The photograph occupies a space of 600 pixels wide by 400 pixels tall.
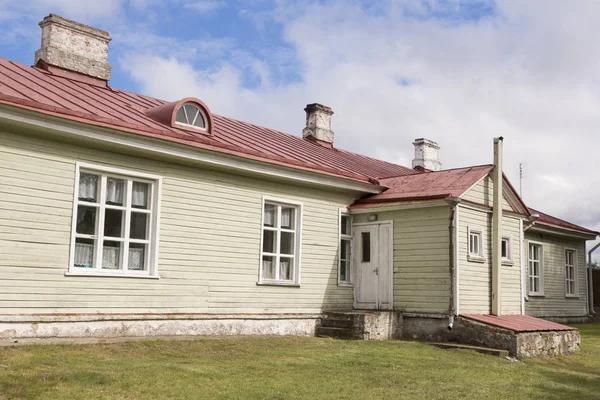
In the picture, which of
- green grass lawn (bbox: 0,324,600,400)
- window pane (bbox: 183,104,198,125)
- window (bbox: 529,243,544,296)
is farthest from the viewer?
window (bbox: 529,243,544,296)

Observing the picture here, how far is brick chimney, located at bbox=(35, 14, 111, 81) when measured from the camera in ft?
47.3

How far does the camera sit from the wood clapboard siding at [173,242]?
10.4m

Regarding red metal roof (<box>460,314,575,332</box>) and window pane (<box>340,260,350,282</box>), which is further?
window pane (<box>340,260,350,282</box>)

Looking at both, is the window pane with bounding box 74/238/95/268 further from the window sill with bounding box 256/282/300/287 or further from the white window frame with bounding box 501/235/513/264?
the white window frame with bounding box 501/235/513/264

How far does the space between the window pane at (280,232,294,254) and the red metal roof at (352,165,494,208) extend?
77.1 inches

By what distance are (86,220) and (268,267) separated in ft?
14.2

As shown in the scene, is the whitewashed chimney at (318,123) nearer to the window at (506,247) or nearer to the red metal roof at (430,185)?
the red metal roof at (430,185)

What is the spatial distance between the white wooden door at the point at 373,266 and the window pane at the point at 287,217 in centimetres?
188

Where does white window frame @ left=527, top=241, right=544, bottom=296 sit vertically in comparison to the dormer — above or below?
below

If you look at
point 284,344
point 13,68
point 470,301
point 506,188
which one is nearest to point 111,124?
point 13,68

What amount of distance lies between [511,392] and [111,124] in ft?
24.6

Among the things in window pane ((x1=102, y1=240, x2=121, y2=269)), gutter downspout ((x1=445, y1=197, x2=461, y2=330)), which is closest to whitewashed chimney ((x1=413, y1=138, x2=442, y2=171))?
gutter downspout ((x1=445, y1=197, x2=461, y2=330))

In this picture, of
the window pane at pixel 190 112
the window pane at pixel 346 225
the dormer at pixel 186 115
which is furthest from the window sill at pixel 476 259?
the window pane at pixel 190 112

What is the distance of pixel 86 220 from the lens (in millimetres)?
11266
